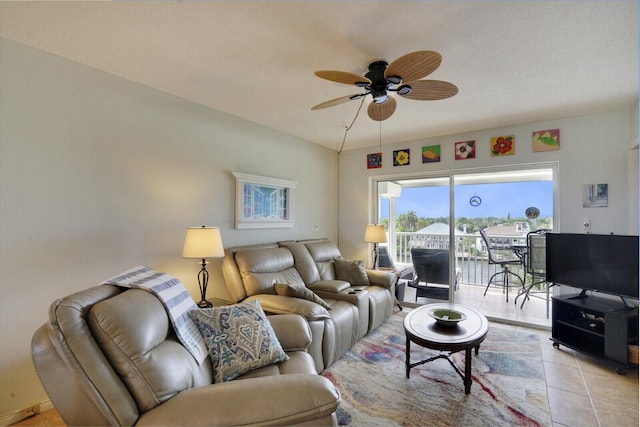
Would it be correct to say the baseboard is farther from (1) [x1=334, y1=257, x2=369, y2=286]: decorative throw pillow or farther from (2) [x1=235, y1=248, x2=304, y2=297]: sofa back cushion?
(1) [x1=334, y1=257, x2=369, y2=286]: decorative throw pillow

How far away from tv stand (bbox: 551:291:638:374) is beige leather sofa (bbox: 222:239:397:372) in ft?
5.55

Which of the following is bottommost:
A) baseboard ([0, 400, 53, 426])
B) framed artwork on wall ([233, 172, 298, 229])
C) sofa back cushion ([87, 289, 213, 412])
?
baseboard ([0, 400, 53, 426])

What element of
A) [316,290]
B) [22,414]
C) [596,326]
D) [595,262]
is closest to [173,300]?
[22,414]

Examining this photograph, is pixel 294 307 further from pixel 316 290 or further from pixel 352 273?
pixel 352 273

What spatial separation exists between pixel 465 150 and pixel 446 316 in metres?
Answer: 2.39

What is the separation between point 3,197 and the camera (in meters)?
1.84

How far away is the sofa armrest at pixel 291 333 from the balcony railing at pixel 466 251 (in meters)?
2.92

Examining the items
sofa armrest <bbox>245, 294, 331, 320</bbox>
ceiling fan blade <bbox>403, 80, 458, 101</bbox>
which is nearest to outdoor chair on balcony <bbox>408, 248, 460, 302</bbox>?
sofa armrest <bbox>245, 294, 331, 320</bbox>

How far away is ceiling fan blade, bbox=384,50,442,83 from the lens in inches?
61.7

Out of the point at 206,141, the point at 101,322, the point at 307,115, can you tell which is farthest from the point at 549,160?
the point at 101,322

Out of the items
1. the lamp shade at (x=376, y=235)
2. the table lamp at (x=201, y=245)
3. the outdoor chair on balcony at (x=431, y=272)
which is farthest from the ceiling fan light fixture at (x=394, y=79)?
the outdoor chair on balcony at (x=431, y=272)

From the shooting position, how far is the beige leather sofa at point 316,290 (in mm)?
2371

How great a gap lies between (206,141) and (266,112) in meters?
0.71

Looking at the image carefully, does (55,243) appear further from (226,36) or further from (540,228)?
(540,228)
